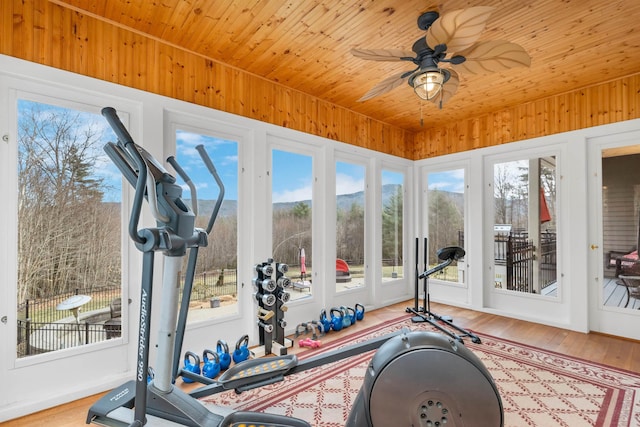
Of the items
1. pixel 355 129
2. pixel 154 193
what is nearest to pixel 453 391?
pixel 154 193

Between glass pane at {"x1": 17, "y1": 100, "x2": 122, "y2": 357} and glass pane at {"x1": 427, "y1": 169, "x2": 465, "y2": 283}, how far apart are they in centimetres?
446

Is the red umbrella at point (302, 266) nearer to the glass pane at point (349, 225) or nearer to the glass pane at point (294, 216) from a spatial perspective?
the glass pane at point (294, 216)

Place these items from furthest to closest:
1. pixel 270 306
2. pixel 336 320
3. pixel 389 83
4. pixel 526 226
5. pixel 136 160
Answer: pixel 526 226, pixel 336 320, pixel 270 306, pixel 389 83, pixel 136 160

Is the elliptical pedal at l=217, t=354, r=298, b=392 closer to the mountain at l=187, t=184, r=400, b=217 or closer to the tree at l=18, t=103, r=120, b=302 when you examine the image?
the tree at l=18, t=103, r=120, b=302

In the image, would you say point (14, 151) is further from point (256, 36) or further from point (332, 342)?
point (332, 342)

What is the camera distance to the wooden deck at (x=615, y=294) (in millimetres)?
3617

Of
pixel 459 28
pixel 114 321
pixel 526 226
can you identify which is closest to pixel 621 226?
pixel 526 226

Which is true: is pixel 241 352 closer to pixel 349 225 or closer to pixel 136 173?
pixel 136 173

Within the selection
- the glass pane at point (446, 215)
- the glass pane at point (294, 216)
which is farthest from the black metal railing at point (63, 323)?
the glass pane at point (446, 215)

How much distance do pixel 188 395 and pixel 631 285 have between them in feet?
15.4

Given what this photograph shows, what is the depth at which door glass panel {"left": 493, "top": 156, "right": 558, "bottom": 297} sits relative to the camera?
13.7 feet

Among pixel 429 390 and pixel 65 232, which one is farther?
pixel 65 232

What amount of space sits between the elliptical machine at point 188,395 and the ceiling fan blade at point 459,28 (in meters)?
1.78

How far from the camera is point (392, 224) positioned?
5.18 m
